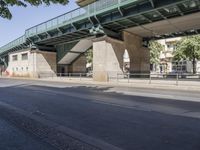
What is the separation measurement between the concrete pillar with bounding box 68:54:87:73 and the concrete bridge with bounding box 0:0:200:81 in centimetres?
493

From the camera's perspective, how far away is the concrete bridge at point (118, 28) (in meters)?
26.9

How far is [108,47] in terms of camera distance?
32.9 m

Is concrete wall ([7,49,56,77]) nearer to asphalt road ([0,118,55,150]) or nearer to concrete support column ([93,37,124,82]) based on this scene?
concrete support column ([93,37,124,82])

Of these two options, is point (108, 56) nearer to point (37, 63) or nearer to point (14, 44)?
point (37, 63)

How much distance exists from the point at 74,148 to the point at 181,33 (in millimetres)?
34718

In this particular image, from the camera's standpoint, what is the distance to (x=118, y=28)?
34.3 m

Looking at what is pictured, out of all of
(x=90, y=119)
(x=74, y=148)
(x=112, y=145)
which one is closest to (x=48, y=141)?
(x=74, y=148)

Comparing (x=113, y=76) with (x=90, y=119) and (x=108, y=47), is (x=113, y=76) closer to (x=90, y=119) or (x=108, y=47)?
(x=108, y=47)

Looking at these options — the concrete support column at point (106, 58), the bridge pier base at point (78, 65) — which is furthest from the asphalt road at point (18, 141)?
the bridge pier base at point (78, 65)

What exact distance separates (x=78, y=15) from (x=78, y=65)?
21.7 metres

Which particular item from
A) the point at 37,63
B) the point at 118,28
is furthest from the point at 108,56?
the point at 37,63

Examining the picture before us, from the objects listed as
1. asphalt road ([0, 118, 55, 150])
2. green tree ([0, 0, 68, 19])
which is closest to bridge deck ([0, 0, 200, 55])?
green tree ([0, 0, 68, 19])

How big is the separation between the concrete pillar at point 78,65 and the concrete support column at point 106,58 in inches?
807

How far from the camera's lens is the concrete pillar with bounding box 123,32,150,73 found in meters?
37.2
